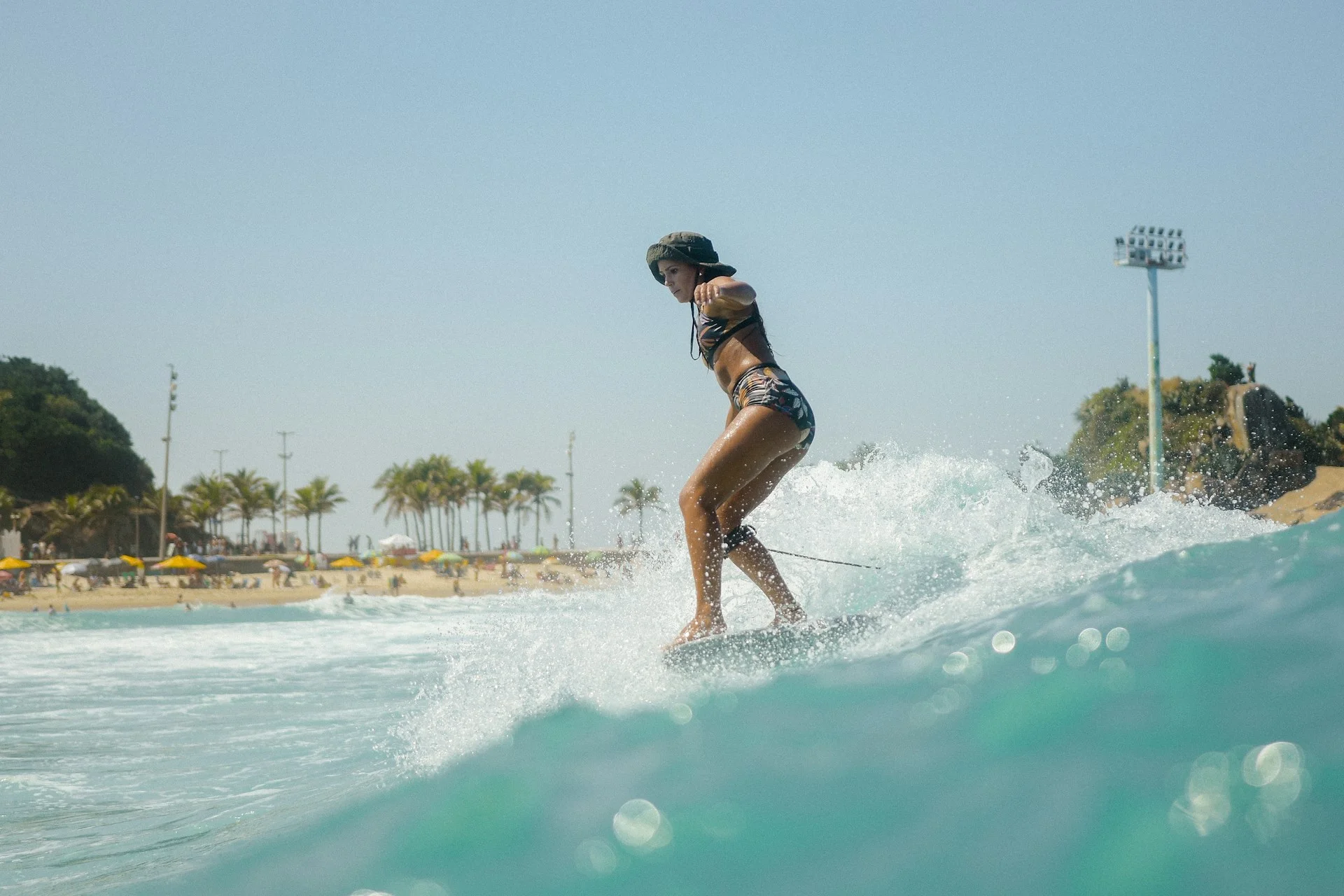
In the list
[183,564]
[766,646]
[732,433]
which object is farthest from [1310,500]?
[183,564]

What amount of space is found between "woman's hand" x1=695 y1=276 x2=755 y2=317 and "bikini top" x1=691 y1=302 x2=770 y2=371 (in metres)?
0.11

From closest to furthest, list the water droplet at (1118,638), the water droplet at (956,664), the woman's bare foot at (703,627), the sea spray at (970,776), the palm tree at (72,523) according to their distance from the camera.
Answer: the sea spray at (970,776), the water droplet at (1118,638), the water droplet at (956,664), the woman's bare foot at (703,627), the palm tree at (72,523)

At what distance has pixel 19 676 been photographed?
10352 millimetres

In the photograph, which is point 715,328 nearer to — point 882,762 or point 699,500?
point 699,500

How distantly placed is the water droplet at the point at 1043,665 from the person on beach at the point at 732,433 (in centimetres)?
139

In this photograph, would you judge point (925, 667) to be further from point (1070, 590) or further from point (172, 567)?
point (172, 567)

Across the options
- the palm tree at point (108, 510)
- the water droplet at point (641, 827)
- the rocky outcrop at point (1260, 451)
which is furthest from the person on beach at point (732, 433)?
the palm tree at point (108, 510)

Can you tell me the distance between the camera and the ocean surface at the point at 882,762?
174cm

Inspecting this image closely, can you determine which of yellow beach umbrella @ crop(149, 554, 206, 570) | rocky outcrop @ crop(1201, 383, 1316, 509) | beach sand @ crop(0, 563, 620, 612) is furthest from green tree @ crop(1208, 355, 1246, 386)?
yellow beach umbrella @ crop(149, 554, 206, 570)

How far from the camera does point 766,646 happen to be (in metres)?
3.17

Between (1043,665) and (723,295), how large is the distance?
191 centimetres

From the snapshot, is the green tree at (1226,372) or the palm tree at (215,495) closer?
the green tree at (1226,372)

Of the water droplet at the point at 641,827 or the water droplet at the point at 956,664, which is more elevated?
the water droplet at the point at 956,664

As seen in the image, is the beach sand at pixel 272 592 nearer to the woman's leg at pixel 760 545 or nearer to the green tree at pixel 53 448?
the woman's leg at pixel 760 545
